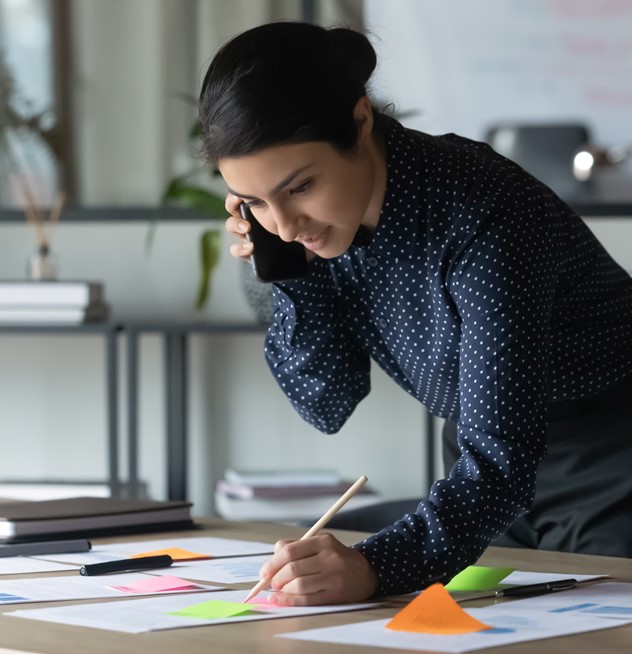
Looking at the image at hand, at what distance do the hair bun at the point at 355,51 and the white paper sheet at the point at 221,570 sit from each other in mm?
549

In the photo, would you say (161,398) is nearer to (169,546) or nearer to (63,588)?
(169,546)

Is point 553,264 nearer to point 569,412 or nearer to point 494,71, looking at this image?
point 569,412

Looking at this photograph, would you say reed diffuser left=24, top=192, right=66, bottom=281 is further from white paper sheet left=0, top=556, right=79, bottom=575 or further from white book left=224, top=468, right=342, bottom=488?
white paper sheet left=0, top=556, right=79, bottom=575

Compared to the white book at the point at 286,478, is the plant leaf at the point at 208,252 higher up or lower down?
higher up

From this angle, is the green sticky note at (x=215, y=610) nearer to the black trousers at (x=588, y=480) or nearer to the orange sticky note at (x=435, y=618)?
the orange sticky note at (x=435, y=618)

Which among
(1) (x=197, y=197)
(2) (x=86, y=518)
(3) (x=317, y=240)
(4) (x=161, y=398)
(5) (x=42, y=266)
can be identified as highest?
(1) (x=197, y=197)

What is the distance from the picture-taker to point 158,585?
1152 millimetres

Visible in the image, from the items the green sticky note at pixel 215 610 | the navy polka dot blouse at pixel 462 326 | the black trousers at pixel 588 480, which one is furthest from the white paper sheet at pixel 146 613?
the black trousers at pixel 588 480

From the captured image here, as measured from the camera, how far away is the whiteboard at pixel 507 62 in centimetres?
292

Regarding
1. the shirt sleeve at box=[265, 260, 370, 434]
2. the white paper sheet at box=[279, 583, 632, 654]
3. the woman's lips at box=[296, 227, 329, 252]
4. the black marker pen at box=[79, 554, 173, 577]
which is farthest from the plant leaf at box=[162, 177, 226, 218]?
the white paper sheet at box=[279, 583, 632, 654]

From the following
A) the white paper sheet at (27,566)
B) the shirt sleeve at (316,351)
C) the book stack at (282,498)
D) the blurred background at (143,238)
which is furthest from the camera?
the blurred background at (143,238)

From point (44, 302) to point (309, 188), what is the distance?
1.75 m

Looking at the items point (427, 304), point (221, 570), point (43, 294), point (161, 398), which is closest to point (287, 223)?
point (427, 304)

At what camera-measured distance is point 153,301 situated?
3176 millimetres
